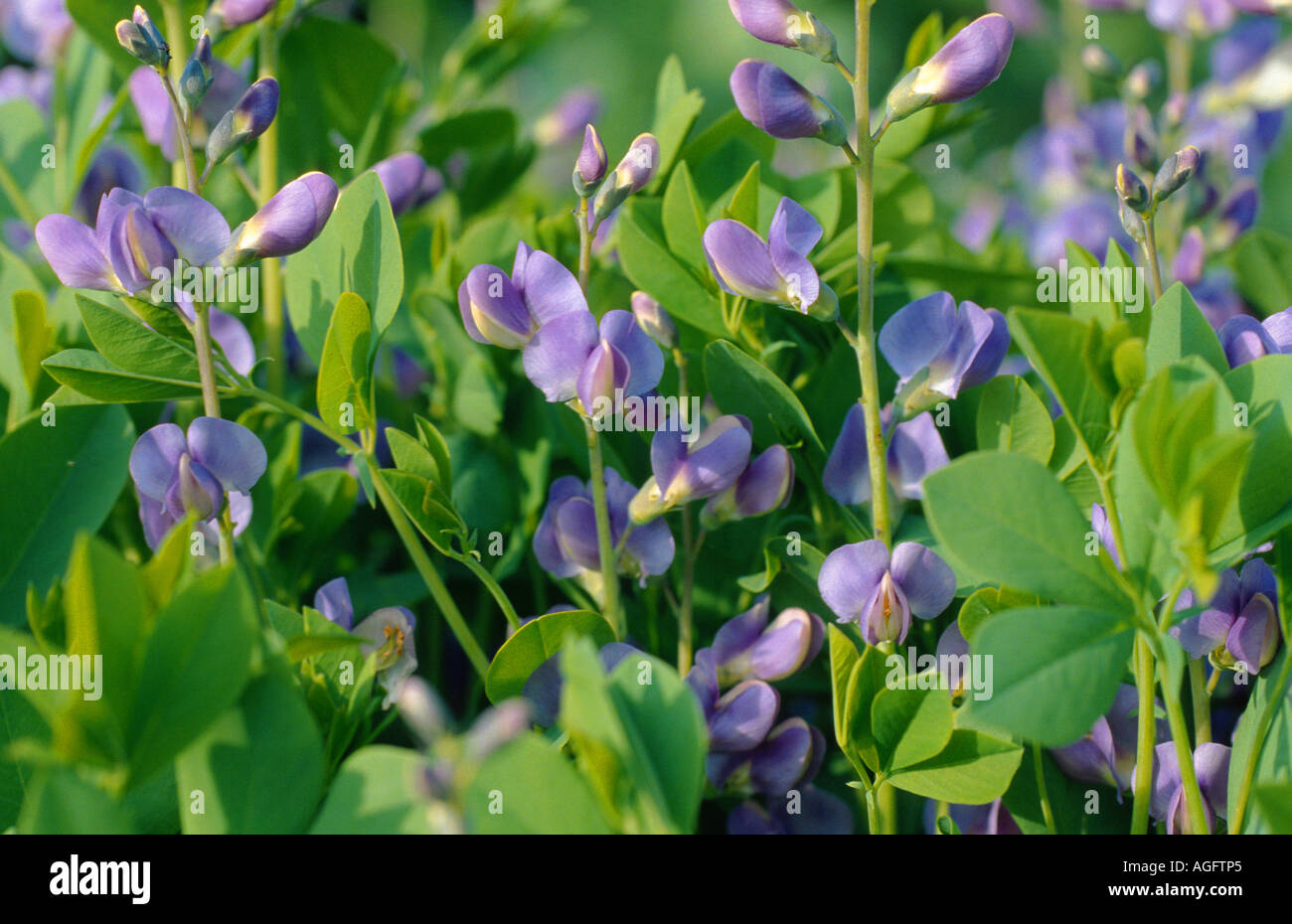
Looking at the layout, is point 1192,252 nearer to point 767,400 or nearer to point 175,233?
point 767,400

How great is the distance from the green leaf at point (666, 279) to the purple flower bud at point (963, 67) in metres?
0.13

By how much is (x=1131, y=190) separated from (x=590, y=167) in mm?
247

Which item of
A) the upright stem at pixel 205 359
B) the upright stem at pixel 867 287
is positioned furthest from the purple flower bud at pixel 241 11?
the upright stem at pixel 867 287

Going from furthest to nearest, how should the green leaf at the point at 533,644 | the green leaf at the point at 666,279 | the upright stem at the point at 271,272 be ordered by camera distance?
the upright stem at the point at 271,272 → the green leaf at the point at 666,279 → the green leaf at the point at 533,644

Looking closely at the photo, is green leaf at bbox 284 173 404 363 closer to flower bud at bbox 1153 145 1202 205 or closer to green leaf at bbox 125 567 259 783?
green leaf at bbox 125 567 259 783

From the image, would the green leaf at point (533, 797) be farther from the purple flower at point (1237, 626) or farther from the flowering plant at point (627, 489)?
the purple flower at point (1237, 626)

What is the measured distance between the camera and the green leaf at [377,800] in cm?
39

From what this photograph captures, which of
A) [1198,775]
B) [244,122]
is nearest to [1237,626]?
[1198,775]

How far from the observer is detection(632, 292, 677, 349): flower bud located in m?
0.58

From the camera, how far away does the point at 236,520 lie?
0.56 m

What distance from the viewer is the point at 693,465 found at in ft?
1.70

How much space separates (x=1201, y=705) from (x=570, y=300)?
1.09 ft

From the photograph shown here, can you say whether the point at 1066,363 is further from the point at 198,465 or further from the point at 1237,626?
the point at 198,465

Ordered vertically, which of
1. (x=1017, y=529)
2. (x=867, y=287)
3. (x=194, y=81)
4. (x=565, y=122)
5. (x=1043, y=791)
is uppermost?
(x=565, y=122)
